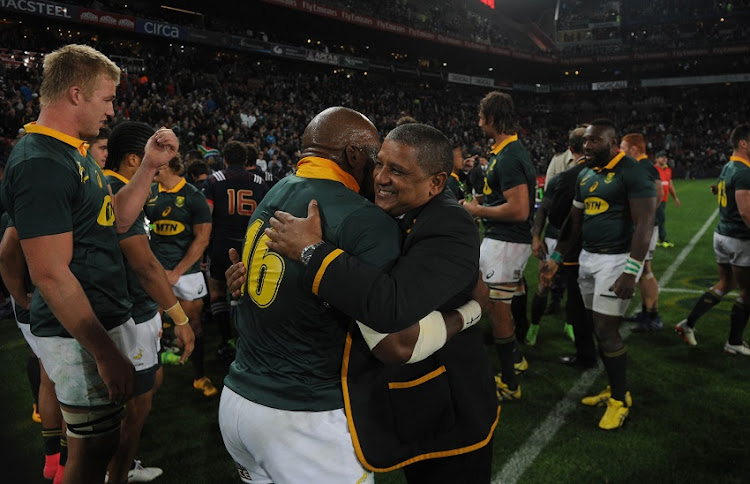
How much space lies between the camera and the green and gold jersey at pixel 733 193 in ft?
16.4

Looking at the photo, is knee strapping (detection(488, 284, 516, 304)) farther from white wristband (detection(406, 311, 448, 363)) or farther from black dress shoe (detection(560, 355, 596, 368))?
white wristband (detection(406, 311, 448, 363))

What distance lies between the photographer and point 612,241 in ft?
13.6

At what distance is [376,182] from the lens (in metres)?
1.98

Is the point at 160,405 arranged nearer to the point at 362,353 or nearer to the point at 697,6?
the point at 362,353

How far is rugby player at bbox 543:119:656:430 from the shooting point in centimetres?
388

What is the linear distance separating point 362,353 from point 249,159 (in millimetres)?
4761

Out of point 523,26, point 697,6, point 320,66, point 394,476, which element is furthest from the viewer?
point 523,26

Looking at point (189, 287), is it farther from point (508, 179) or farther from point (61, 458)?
point (508, 179)

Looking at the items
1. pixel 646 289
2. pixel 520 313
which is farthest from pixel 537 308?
pixel 646 289

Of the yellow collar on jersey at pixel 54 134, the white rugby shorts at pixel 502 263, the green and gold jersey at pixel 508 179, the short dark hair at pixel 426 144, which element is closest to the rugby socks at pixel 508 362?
the white rugby shorts at pixel 502 263

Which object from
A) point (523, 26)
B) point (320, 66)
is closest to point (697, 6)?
point (523, 26)

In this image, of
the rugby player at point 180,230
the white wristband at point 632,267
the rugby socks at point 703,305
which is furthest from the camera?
the rugby socks at point 703,305

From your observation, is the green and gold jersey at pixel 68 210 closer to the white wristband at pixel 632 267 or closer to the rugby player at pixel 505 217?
the rugby player at pixel 505 217

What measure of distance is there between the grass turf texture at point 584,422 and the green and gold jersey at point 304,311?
1.01m
